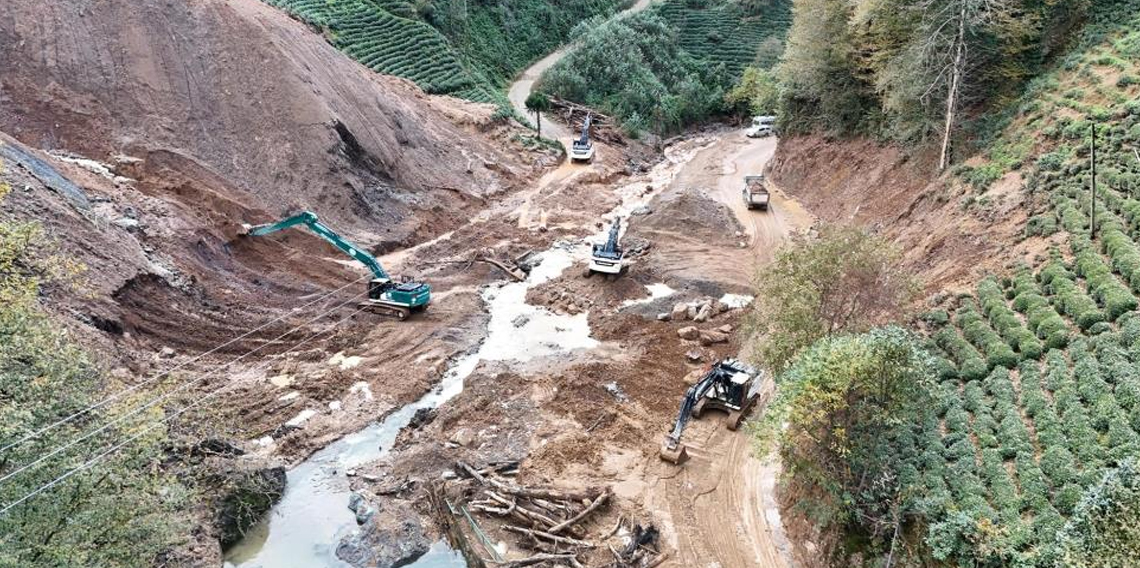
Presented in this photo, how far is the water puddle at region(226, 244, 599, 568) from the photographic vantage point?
18.8m

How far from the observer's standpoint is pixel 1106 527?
40.1ft

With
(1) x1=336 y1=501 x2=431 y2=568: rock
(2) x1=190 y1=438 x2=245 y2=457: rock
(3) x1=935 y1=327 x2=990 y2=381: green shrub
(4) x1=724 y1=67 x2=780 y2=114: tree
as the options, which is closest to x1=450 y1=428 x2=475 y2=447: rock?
(1) x1=336 y1=501 x2=431 y2=568: rock

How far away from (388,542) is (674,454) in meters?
8.39

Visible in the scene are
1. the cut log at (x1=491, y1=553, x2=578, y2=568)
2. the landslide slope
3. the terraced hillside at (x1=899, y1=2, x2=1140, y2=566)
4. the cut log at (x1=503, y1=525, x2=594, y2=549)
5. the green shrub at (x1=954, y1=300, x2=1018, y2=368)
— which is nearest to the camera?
the terraced hillside at (x1=899, y1=2, x2=1140, y2=566)

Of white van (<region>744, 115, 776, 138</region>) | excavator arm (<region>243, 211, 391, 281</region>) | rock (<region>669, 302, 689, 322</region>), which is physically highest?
excavator arm (<region>243, 211, 391, 281</region>)

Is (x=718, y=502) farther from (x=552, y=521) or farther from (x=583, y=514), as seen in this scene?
(x=552, y=521)

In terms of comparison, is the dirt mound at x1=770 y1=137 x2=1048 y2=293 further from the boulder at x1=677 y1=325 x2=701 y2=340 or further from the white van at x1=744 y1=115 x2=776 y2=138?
the white van at x1=744 y1=115 x2=776 y2=138

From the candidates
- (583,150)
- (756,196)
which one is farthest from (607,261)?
(583,150)

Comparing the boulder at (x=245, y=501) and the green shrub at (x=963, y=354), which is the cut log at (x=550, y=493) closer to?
the boulder at (x=245, y=501)

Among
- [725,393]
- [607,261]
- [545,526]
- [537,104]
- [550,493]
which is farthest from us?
[537,104]

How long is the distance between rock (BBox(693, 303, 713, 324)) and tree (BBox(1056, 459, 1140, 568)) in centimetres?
1765

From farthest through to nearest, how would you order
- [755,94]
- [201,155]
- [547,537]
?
[755,94], [201,155], [547,537]

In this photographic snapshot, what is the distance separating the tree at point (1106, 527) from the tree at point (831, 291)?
7.94 metres

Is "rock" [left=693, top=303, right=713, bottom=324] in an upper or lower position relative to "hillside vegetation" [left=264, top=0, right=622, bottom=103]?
lower
